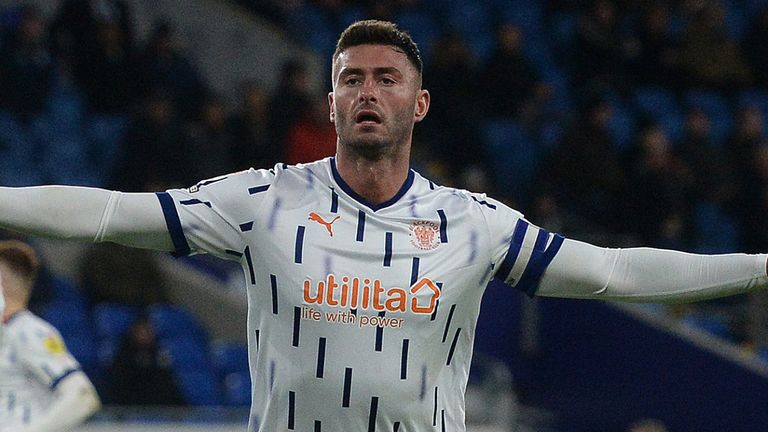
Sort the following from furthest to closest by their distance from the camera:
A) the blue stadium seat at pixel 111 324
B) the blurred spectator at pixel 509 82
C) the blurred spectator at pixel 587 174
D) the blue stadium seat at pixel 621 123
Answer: the blue stadium seat at pixel 621 123 < the blurred spectator at pixel 509 82 < the blurred spectator at pixel 587 174 < the blue stadium seat at pixel 111 324

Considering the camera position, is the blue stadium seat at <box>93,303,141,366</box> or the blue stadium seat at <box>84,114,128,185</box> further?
the blue stadium seat at <box>84,114,128,185</box>

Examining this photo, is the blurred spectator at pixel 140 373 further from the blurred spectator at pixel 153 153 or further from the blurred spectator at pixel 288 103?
the blurred spectator at pixel 288 103

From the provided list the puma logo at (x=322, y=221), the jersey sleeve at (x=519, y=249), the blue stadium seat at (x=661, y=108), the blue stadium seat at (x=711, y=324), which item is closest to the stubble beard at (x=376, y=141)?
the puma logo at (x=322, y=221)

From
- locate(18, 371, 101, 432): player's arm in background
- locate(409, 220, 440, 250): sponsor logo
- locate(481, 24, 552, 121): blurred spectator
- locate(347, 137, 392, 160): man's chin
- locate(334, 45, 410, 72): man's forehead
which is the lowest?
locate(18, 371, 101, 432): player's arm in background

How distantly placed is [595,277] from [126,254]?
680 cm

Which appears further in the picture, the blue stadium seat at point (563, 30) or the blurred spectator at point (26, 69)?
the blue stadium seat at point (563, 30)

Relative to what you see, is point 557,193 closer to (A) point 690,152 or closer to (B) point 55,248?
(A) point 690,152

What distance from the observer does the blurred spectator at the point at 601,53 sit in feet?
47.8

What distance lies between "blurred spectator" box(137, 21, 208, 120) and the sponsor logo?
8335 millimetres

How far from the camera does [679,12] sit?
15805mm

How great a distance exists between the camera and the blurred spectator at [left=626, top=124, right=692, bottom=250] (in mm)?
12242

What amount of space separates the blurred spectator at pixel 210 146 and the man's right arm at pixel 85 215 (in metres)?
7.49

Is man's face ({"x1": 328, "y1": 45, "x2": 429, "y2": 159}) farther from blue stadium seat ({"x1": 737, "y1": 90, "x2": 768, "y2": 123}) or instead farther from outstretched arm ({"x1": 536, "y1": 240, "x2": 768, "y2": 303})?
blue stadium seat ({"x1": 737, "y1": 90, "x2": 768, "y2": 123})

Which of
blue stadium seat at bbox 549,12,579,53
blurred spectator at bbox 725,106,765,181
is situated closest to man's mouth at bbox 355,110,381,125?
blurred spectator at bbox 725,106,765,181
